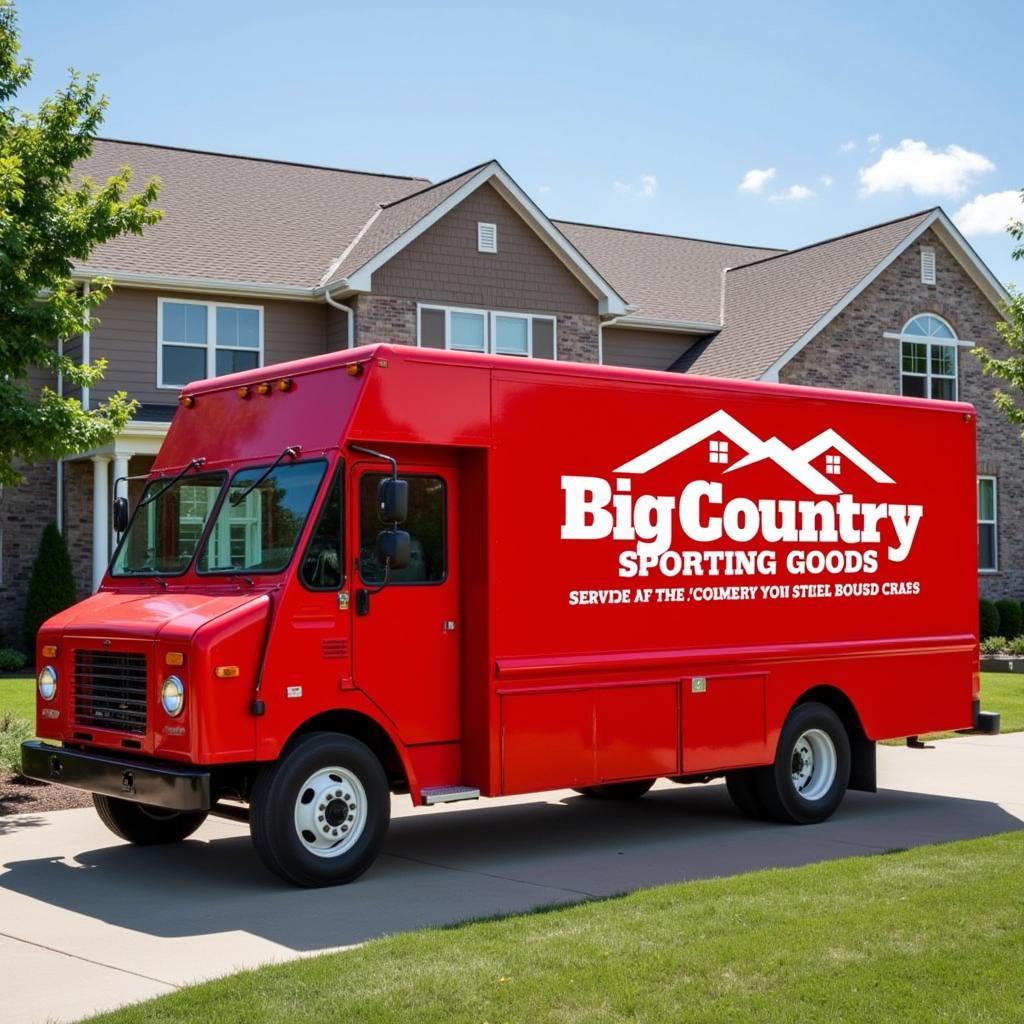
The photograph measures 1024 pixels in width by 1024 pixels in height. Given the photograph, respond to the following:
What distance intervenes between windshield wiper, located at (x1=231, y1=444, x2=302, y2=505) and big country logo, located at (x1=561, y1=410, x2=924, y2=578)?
180 cm

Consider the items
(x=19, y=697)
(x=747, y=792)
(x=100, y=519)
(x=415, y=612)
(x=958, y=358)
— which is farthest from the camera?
(x=958, y=358)

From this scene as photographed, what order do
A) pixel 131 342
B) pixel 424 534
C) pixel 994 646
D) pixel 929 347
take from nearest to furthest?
pixel 424 534
pixel 131 342
pixel 994 646
pixel 929 347

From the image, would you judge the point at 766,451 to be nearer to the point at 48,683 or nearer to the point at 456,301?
the point at 48,683

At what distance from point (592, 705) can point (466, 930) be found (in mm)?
2692

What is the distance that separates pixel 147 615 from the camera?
891 cm

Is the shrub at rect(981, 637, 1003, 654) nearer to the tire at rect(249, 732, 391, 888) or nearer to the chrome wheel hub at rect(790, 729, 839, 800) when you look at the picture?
the chrome wheel hub at rect(790, 729, 839, 800)

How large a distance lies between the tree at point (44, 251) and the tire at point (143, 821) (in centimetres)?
326

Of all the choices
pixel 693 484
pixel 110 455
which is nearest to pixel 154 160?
pixel 110 455

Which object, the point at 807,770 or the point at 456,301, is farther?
the point at 456,301

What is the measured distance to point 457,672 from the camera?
374 inches

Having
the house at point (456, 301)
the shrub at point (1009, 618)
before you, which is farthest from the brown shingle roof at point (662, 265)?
the shrub at point (1009, 618)

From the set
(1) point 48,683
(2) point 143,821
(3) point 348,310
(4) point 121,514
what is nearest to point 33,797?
(2) point 143,821

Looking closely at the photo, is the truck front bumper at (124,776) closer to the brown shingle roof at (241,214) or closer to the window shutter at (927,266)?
the brown shingle roof at (241,214)

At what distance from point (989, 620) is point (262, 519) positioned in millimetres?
23399
